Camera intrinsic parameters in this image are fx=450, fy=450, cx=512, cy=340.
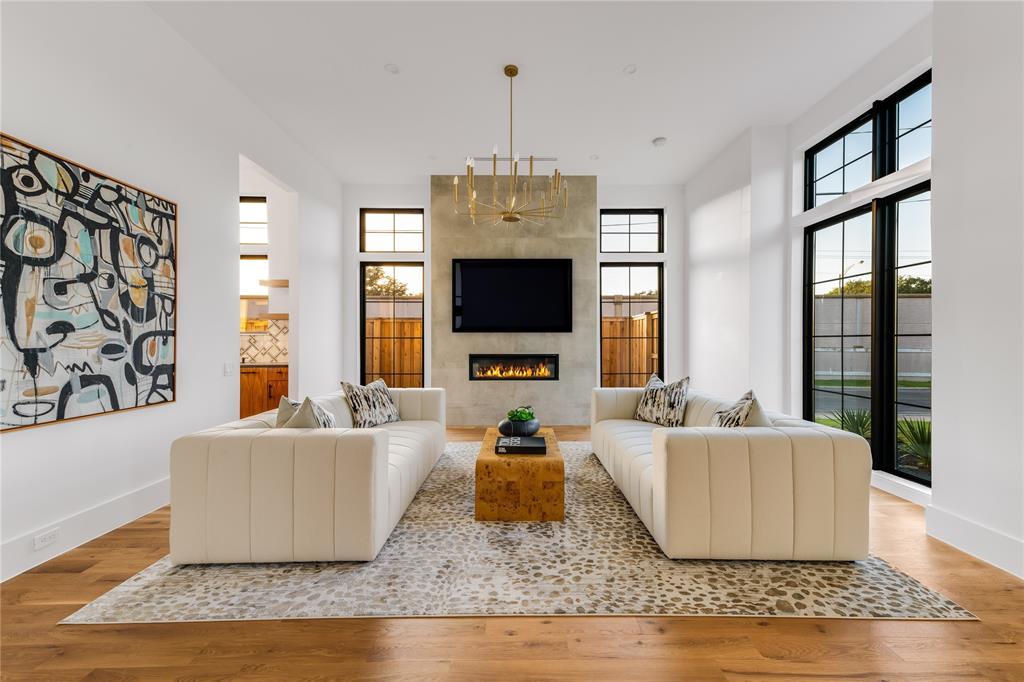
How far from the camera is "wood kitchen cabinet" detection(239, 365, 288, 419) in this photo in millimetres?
5574

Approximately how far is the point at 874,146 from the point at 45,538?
580 cm

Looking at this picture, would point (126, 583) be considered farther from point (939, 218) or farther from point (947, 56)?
point (947, 56)

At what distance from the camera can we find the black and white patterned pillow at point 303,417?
2289 mm

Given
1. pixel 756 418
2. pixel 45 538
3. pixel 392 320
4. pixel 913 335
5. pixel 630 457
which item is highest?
pixel 392 320

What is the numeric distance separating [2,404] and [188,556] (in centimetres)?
107

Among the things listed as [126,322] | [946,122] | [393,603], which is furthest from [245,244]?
[946,122]

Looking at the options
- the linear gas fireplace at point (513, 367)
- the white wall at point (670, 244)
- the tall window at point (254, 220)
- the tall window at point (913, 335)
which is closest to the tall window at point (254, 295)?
the tall window at point (254, 220)

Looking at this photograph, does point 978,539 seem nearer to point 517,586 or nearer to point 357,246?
point 517,586

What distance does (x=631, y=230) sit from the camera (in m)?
6.27

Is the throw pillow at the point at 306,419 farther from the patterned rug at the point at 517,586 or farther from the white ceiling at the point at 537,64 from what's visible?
the white ceiling at the point at 537,64

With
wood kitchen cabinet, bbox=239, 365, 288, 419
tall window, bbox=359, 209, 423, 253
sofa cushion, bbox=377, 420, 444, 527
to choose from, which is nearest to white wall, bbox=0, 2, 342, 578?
sofa cushion, bbox=377, 420, 444, 527

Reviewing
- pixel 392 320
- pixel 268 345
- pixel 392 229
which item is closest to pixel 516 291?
pixel 392 320

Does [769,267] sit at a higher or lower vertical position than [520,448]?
higher

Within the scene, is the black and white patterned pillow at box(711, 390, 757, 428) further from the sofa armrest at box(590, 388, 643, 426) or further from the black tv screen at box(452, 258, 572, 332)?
the black tv screen at box(452, 258, 572, 332)
